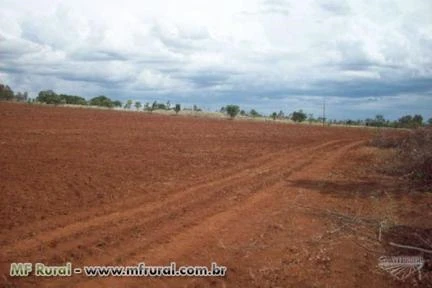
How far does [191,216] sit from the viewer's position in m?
8.23

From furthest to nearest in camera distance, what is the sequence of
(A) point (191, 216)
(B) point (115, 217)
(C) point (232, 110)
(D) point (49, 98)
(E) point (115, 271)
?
(C) point (232, 110) → (D) point (49, 98) → (A) point (191, 216) → (B) point (115, 217) → (E) point (115, 271)

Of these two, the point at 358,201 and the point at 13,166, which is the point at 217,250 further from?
the point at 13,166

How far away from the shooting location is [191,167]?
1455cm

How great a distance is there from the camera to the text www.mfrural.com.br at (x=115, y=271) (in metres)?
5.47

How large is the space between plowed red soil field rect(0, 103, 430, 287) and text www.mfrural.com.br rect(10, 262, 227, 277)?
11cm

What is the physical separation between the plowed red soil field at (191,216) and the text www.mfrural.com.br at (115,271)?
0.35ft

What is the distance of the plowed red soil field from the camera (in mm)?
5887

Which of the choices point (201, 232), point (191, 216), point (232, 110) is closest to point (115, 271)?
point (201, 232)

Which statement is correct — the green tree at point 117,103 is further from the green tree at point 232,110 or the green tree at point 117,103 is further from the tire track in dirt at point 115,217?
the tire track in dirt at point 115,217

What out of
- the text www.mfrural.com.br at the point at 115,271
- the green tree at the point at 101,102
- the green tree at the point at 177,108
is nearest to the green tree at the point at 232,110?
the green tree at the point at 177,108

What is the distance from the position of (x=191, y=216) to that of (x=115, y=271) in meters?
2.75

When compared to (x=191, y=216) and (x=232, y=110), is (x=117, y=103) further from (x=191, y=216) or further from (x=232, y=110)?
(x=191, y=216)

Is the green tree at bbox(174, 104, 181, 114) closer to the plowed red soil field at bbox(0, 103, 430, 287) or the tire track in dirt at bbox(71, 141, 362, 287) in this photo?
the plowed red soil field at bbox(0, 103, 430, 287)

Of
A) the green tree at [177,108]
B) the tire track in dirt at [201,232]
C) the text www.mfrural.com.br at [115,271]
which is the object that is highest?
the green tree at [177,108]
